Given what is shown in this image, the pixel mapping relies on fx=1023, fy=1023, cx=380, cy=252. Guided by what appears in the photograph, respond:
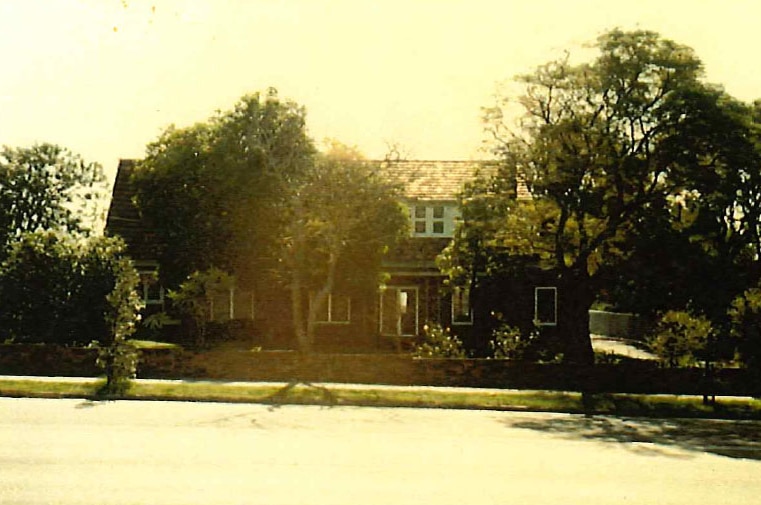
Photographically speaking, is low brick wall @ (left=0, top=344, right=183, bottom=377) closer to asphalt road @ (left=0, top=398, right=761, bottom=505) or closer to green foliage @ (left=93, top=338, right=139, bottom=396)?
green foliage @ (left=93, top=338, right=139, bottom=396)

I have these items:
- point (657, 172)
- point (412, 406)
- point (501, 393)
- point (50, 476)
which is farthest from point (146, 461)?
point (657, 172)

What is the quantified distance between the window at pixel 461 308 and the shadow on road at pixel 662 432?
16931 millimetres

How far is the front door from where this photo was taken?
125ft

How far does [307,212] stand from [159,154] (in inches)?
343

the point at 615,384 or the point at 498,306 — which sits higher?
the point at 498,306

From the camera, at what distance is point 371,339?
37438 mm

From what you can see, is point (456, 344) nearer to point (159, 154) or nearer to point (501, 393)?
point (501, 393)

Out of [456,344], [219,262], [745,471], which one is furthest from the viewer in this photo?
[219,262]

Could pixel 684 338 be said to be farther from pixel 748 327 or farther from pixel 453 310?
pixel 453 310

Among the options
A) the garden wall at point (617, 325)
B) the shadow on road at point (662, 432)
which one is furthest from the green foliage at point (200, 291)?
the garden wall at point (617, 325)

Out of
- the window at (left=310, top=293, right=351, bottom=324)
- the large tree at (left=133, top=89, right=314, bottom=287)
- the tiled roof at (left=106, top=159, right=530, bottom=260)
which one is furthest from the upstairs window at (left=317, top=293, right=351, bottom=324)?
the large tree at (left=133, top=89, right=314, bottom=287)

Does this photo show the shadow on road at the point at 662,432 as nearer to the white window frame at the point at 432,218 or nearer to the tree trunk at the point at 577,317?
the tree trunk at the point at 577,317

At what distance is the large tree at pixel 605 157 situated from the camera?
26.2 m

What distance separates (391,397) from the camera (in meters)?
21.9
